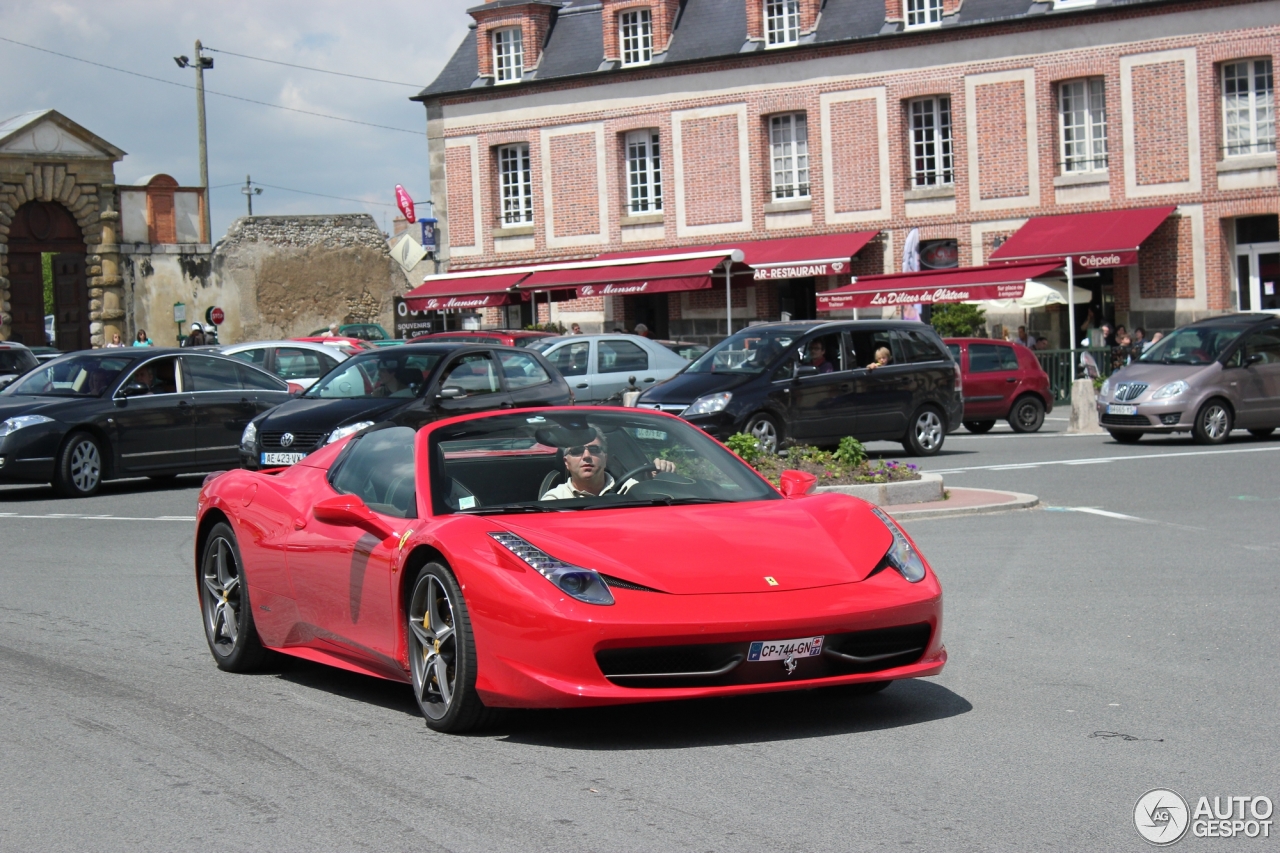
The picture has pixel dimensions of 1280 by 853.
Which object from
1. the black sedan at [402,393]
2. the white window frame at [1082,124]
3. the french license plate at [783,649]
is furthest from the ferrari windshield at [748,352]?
the white window frame at [1082,124]

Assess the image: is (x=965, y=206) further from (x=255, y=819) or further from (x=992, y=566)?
(x=255, y=819)

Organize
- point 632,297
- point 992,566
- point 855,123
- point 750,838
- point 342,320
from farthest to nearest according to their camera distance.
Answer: point 342,320, point 632,297, point 855,123, point 992,566, point 750,838

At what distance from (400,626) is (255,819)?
4.85 ft

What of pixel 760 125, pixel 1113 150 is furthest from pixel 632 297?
pixel 1113 150

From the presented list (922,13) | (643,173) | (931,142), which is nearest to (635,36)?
(643,173)

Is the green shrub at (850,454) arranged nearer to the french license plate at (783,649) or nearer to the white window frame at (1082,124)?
the french license plate at (783,649)

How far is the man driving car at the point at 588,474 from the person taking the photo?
6.97m

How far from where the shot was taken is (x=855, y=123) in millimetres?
41906

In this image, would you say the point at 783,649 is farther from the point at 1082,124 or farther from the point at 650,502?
the point at 1082,124

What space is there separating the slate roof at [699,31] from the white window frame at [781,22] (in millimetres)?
573

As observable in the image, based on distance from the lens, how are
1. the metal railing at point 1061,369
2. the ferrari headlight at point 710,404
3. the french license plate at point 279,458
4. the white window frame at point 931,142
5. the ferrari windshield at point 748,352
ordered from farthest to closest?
the white window frame at point 931,142
the metal railing at point 1061,369
the ferrari windshield at point 748,352
the ferrari headlight at point 710,404
the french license plate at point 279,458

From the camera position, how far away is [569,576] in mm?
5867

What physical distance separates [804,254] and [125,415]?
86.3 ft

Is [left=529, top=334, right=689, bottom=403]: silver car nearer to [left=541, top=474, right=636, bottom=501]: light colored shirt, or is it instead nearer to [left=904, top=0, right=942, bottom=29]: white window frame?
[left=904, top=0, right=942, bottom=29]: white window frame
